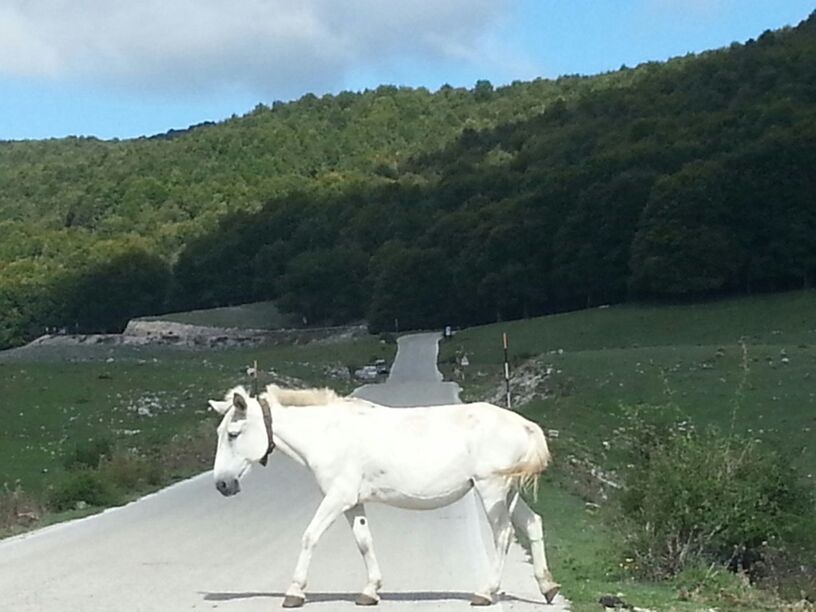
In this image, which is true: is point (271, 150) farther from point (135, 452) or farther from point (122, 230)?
point (135, 452)

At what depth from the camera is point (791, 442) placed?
97.5ft

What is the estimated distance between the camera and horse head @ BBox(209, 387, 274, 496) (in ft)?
39.6

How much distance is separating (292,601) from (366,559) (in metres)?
0.75

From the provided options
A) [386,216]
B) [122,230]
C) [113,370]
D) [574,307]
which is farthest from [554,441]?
[122,230]

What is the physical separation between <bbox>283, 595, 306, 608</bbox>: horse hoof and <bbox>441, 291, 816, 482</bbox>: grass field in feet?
18.6

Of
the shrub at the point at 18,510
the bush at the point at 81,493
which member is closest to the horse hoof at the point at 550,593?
the shrub at the point at 18,510

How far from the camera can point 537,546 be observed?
11555 mm

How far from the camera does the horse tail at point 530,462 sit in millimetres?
11516

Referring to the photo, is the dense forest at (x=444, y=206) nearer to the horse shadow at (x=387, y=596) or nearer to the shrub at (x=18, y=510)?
the shrub at (x=18, y=510)

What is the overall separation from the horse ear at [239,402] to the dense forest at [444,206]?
73530mm

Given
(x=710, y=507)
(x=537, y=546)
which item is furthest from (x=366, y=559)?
(x=710, y=507)

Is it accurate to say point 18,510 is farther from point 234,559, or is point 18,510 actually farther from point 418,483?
point 418,483

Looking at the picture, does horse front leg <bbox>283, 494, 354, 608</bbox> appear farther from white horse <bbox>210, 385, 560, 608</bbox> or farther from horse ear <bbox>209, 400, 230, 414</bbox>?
horse ear <bbox>209, 400, 230, 414</bbox>

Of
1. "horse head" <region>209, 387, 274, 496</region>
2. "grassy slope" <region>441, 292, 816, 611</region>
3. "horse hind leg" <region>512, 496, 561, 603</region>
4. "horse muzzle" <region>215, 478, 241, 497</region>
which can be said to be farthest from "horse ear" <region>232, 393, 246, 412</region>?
"grassy slope" <region>441, 292, 816, 611</region>
